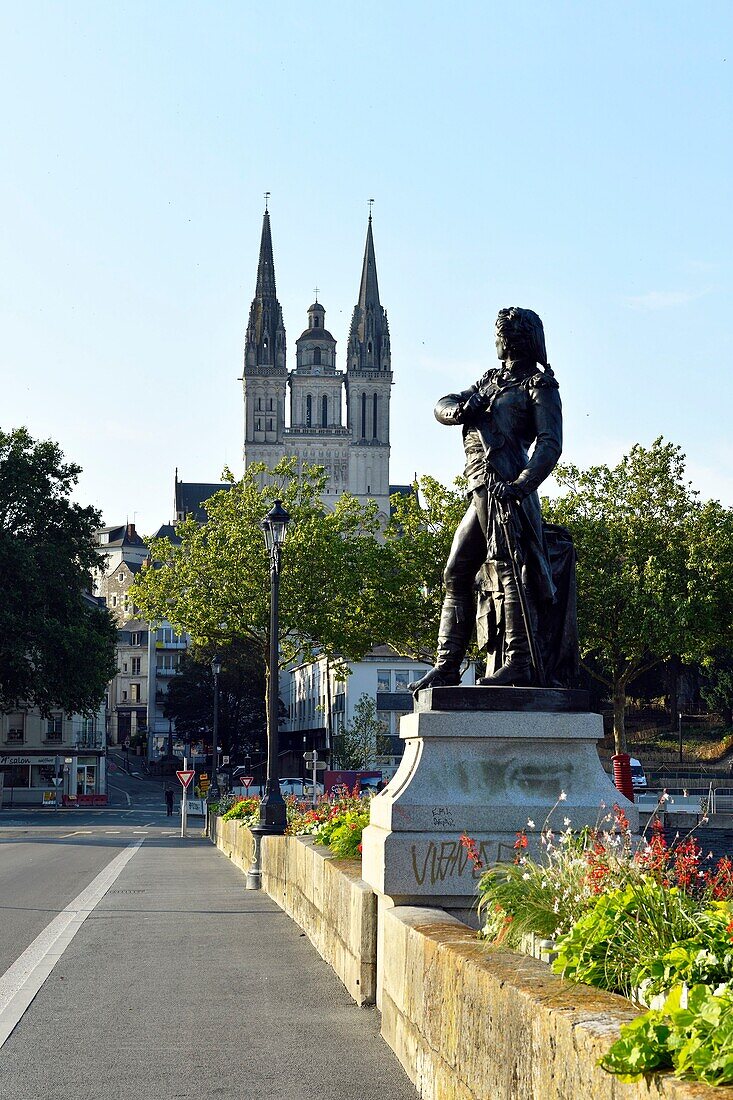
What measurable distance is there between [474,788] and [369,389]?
18187 centimetres

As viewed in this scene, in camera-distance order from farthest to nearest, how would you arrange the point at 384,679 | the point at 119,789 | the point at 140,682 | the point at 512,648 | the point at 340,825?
the point at 140,682 → the point at 119,789 → the point at 384,679 → the point at 340,825 → the point at 512,648

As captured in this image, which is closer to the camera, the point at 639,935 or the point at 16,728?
the point at 639,935

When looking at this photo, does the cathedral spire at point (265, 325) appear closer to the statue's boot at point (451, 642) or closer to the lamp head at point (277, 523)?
the lamp head at point (277, 523)

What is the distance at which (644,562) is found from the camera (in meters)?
52.1

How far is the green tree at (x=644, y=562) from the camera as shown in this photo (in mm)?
51531

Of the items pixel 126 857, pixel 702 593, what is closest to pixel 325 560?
pixel 702 593

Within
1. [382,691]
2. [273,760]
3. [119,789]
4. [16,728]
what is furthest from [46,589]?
[119,789]

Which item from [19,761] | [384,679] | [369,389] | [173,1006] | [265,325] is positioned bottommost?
[19,761]

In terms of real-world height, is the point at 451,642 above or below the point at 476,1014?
above

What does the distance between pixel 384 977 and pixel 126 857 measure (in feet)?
78.1

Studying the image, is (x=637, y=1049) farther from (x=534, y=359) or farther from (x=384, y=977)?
(x=534, y=359)

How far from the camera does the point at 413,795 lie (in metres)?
8.10

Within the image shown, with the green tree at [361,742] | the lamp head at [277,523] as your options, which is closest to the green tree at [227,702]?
the green tree at [361,742]

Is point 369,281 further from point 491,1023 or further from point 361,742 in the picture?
point 491,1023
